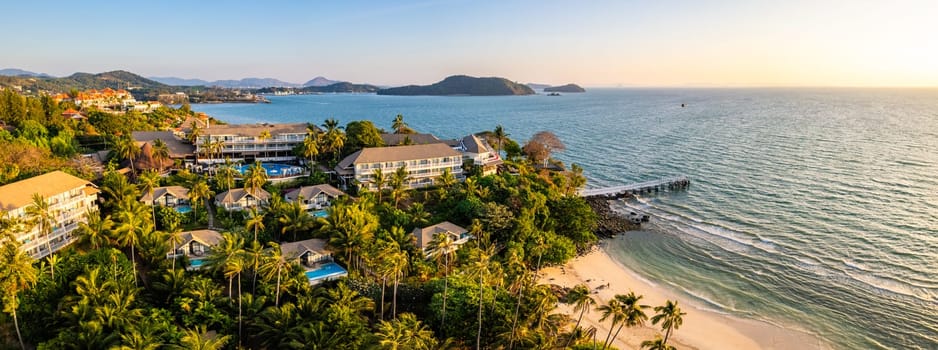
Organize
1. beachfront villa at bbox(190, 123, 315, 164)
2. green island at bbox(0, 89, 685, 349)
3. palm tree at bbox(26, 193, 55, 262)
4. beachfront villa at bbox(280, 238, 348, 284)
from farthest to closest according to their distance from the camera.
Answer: beachfront villa at bbox(190, 123, 315, 164), beachfront villa at bbox(280, 238, 348, 284), palm tree at bbox(26, 193, 55, 262), green island at bbox(0, 89, 685, 349)

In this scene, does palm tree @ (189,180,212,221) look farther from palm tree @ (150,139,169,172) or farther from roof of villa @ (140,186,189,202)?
palm tree @ (150,139,169,172)

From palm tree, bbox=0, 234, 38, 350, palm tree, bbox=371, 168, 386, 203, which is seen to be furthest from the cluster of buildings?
palm tree, bbox=0, 234, 38, 350

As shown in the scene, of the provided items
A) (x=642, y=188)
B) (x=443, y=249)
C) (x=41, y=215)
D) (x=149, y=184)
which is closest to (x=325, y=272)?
(x=443, y=249)

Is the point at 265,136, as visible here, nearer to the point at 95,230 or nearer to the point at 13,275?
the point at 95,230

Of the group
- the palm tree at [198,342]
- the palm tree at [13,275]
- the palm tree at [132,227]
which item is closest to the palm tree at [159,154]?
the palm tree at [132,227]

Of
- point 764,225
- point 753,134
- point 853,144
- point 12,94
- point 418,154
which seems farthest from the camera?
point 753,134

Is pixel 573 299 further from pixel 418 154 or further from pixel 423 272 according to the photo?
pixel 418 154

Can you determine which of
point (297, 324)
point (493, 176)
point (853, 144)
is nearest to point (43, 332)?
point (297, 324)
